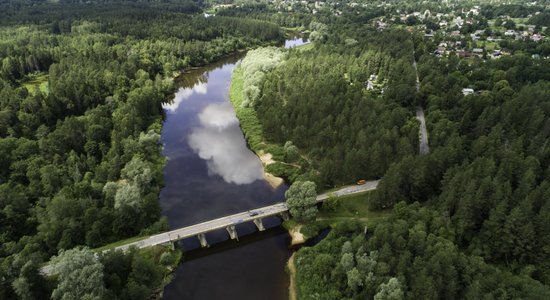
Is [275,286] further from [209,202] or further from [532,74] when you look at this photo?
[532,74]

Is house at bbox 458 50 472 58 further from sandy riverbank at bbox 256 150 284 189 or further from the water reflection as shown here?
sandy riverbank at bbox 256 150 284 189

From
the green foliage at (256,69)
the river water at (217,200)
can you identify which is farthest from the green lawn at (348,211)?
the green foliage at (256,69)

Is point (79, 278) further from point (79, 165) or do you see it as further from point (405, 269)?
point (405, 269)

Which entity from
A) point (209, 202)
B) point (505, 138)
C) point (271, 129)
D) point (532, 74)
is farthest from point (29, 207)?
point (532, 74)

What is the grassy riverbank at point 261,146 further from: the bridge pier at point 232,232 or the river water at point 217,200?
the bridge pier at point 232,232

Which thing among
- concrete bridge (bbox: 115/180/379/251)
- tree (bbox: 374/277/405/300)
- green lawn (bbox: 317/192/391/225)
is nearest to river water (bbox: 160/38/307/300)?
concrete bridge (bbox: 115/180/379/251)
